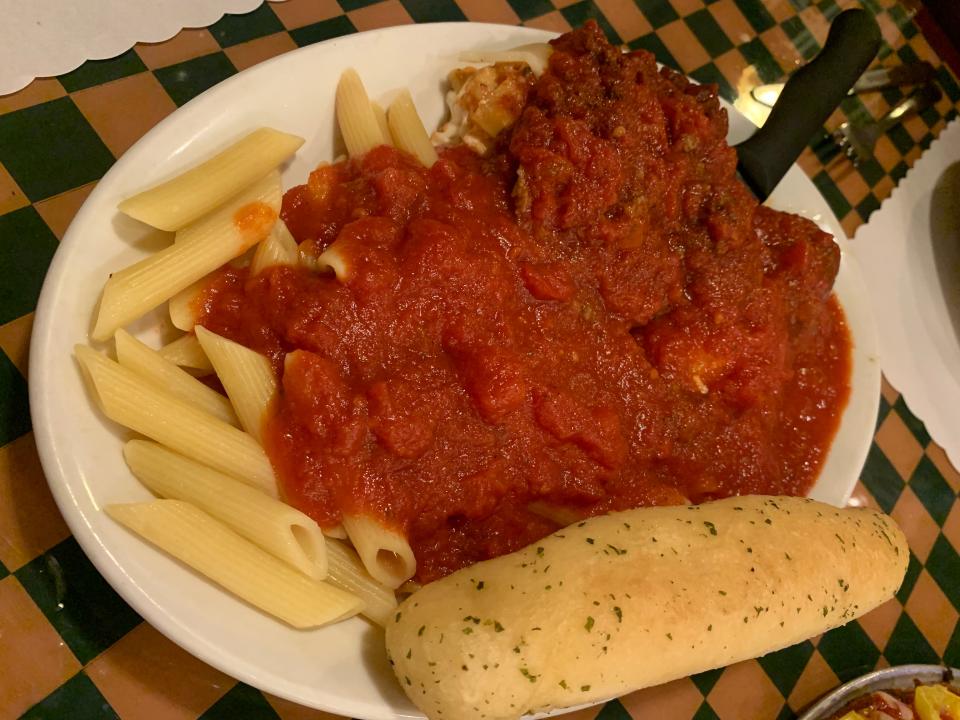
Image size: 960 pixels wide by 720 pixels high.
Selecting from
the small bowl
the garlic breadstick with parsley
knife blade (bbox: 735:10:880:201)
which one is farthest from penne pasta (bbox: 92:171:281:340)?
the small bowl

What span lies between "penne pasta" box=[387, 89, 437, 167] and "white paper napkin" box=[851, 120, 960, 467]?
8.29ft

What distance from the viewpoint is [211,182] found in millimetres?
2314

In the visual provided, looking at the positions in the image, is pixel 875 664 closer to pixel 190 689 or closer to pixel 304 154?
pixel 190 689

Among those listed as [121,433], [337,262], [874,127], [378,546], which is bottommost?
[378,546]

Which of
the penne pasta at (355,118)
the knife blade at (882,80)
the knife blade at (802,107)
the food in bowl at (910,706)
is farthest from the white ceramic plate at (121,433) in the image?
the knife blade at (882,80)

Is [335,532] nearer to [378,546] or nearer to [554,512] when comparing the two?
[378,546]

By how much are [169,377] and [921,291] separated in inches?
151

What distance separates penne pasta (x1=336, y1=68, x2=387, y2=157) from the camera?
2.65 m

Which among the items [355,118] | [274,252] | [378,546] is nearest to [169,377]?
[274,252]

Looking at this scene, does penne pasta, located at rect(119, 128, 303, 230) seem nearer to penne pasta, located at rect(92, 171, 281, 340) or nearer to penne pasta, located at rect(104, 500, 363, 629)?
penne pasta, located at rect(92, 171, 281, 340)

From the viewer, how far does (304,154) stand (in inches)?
107

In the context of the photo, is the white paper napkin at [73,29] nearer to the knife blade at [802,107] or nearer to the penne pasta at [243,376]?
the penne pasta at [243,376]

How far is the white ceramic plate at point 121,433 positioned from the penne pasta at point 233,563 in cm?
5

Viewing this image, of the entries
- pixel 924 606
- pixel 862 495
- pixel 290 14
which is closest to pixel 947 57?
pixel 862 495
